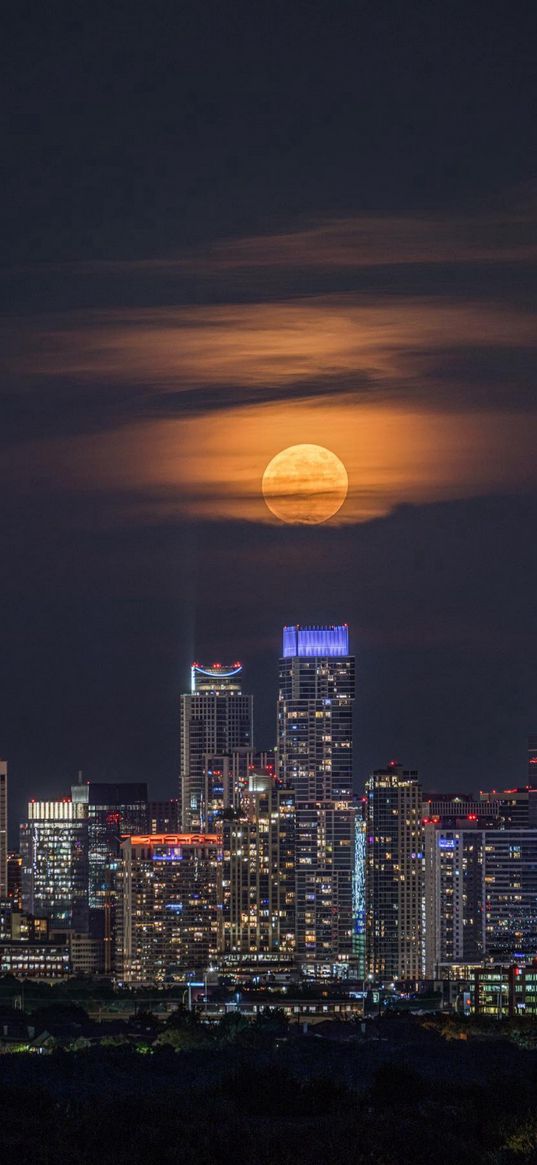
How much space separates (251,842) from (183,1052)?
9480cm

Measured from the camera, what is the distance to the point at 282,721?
199875 mm

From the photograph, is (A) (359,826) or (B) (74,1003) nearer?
(B) (74,1003)

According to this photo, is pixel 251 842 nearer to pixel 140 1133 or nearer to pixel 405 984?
pixel 405 984

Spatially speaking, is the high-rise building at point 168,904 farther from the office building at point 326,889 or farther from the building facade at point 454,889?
the building facade at point 454,889

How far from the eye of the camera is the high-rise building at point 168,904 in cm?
16875

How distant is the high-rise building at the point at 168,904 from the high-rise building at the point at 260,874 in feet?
3.51

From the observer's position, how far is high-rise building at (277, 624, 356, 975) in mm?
177000

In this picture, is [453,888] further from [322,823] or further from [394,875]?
[322,823]

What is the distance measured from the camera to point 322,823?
187m

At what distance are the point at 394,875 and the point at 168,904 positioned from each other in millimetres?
14919

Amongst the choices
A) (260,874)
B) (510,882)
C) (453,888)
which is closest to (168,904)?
(260,874)

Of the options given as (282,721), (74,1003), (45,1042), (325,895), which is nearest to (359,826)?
(325,895)

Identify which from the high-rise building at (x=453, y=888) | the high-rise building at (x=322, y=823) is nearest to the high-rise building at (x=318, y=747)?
the high-rise building at (x=322, y=823)

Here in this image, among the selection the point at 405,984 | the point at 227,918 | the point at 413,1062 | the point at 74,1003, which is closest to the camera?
the point at 413,1062
